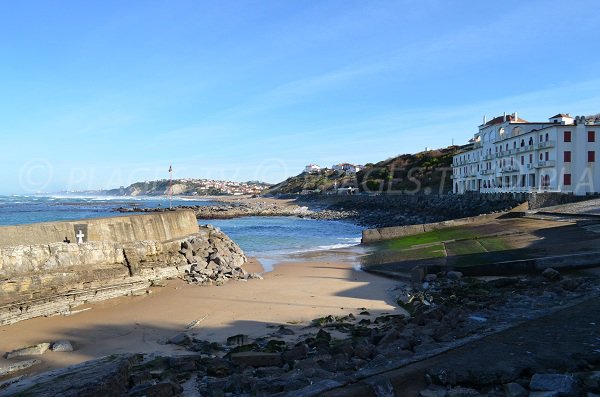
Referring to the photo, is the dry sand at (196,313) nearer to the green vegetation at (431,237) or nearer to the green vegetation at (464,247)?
the green vegetation at (464,247)

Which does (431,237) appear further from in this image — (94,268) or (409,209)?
(409,209)

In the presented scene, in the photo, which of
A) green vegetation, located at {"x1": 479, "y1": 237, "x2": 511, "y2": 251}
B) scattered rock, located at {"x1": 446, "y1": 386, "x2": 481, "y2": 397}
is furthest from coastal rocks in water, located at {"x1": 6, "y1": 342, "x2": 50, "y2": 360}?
green vegetation, located at {"x1": 479, "y1": 237, "x2": 511, "y2": 251}

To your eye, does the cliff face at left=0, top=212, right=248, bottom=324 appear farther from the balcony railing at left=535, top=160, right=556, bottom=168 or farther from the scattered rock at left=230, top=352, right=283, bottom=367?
the balcony railing at left=535, top=160, right=556, bottom=168

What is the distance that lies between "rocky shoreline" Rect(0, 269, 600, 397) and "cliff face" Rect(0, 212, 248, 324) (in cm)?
393

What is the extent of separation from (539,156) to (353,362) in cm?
3758

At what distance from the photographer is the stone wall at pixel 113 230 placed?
34.8 feet

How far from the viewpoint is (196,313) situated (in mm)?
10117

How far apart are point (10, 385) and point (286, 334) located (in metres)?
4.28

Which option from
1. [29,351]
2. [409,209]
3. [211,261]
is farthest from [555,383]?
[409,209]

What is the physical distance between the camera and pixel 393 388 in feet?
14.4

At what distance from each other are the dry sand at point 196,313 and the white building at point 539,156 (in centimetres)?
2815

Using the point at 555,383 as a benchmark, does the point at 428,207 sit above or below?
above

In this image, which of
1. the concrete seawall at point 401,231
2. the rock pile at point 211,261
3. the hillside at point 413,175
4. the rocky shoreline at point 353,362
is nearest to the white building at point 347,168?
the hillside at point 413,175

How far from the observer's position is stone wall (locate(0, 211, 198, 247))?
10609mm
